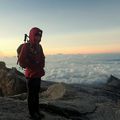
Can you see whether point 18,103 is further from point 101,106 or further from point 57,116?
point 101,106

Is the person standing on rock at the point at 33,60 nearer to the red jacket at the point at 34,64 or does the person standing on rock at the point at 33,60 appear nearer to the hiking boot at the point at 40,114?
the red jacket at the point at 34,64

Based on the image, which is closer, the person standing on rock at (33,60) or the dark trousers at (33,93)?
the person standing on rock at (33,60)

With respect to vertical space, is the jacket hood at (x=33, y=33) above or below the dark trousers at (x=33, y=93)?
above

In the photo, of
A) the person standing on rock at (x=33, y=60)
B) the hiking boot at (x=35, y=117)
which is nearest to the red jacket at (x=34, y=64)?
the person standing on rock at (x=33, y=60)

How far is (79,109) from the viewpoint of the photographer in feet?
47.9

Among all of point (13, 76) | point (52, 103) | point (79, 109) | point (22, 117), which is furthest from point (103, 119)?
point (13, 76)

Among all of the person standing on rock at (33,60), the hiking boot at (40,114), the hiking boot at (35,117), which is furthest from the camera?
the hiking boot at (40,114)

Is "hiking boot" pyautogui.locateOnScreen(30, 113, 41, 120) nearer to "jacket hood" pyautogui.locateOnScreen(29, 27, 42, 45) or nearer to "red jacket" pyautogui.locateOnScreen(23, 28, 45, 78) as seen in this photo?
"red jacket" pyautogui.locateOnScreen(23, 28, 45, 78)

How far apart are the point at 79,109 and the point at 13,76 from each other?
1065 centimetres


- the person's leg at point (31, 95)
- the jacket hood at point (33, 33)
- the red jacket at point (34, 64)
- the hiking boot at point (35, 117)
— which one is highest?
the jacket hood at point (33, 33)

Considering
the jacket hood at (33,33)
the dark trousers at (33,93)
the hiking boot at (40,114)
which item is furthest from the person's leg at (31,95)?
the jacket hood at (33,33)

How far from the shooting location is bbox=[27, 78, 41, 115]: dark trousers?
12.6 m

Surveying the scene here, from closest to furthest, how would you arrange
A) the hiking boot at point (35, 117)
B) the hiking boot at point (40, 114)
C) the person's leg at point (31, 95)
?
the person's leg at point (31, 95) → the hiking boot at point (35, 117) → the hiking boot at point (40, 114)

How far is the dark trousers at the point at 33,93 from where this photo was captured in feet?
41.2
